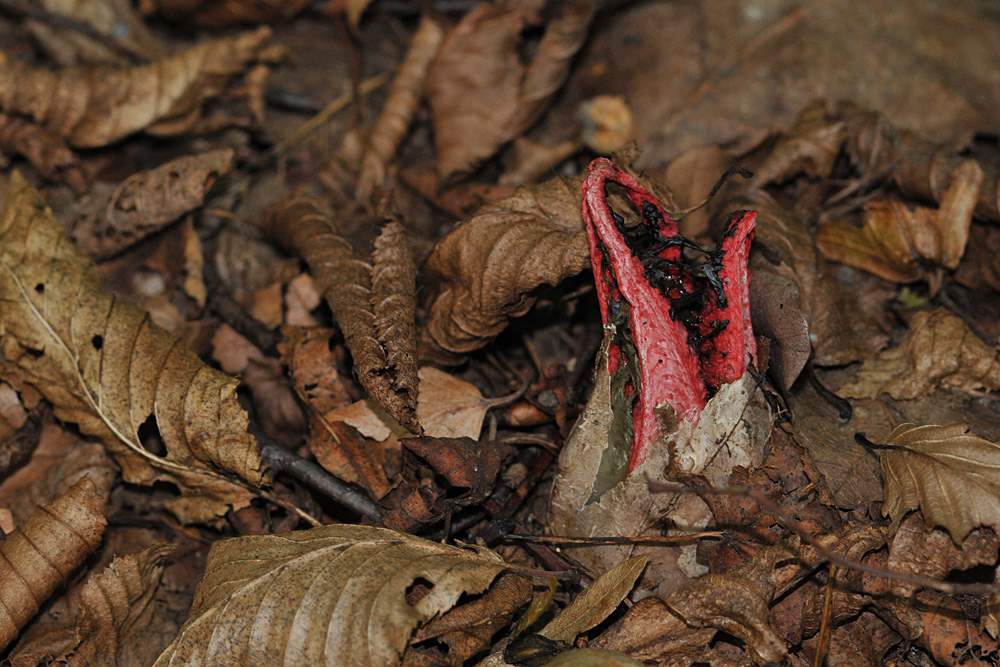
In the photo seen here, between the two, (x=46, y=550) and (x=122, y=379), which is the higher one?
(x=122, y=379)

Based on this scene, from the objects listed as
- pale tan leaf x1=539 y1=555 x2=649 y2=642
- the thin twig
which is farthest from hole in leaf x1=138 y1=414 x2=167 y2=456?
the thin twig

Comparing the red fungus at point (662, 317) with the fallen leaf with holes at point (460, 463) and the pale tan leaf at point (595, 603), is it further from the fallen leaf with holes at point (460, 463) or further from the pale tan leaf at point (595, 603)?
the fallen leaf with holes at point (460, 463)

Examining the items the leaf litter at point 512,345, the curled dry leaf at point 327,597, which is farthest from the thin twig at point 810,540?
the curled dry leaf at point 327,597

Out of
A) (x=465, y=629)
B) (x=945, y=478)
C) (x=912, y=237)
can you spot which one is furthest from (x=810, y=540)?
(x=912, y=237)

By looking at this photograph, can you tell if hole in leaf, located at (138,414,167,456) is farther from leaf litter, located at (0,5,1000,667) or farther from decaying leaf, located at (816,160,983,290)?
decaying leaf, located at (816,160,983,290)

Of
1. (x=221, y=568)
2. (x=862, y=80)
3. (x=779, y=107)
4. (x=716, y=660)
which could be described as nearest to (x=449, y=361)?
(x=221, y=568)

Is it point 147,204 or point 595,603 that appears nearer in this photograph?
point 595,603

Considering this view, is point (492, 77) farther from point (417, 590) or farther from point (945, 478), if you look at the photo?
point (945, 478)
